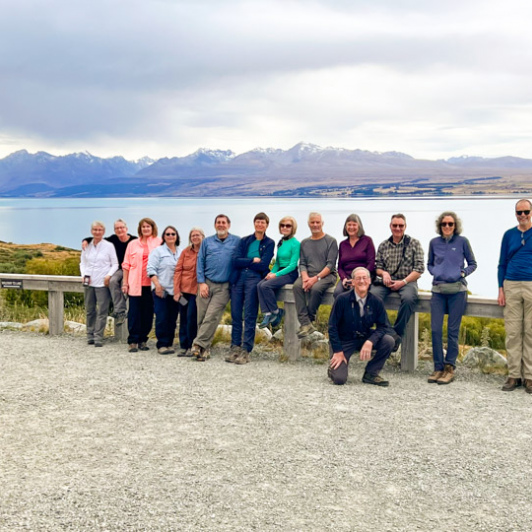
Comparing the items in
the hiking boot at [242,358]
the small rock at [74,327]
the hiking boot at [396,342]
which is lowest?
the small rock at [74,327]

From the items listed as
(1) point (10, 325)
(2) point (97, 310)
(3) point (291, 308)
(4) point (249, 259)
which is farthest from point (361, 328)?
(1) point (10, 325)

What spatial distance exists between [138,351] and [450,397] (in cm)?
438

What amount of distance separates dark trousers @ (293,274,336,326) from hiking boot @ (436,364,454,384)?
1.75m

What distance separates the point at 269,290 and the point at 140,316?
207cm

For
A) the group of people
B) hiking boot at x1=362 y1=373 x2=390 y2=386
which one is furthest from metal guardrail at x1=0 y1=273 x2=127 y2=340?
hiking boot at x1=362 y1=373 x2=390 y2=386

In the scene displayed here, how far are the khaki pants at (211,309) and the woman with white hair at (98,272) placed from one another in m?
1.64

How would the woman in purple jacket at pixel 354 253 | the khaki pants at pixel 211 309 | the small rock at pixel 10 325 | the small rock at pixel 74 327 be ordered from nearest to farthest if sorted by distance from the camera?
1. the woman in purple jacket at pixel 354 253
2. the khaki pants at pixel 211 309
3. the small rock at pixel 74 327
4. the small rock at pixel 10 325

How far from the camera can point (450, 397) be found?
253 inches

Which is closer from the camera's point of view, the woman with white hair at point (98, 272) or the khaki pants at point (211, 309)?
the khaki pants at point (211, 309)

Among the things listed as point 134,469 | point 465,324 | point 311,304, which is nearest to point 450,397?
point 311,304

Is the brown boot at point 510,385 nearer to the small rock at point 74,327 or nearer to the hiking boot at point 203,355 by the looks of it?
the hiking boot at point 203,355

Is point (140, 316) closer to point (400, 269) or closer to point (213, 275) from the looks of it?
point (213, 275)

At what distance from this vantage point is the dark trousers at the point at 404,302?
7270 mm

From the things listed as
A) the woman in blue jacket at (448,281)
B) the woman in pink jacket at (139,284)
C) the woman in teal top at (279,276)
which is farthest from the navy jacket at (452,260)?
the woman in pink jacket at (139,284)
